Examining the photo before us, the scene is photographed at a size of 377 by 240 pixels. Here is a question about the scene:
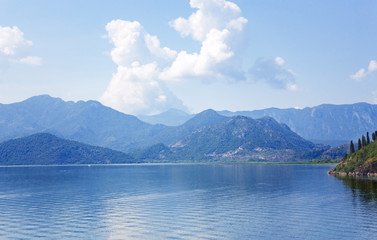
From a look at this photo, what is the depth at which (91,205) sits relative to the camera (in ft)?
338

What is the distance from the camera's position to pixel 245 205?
324ft

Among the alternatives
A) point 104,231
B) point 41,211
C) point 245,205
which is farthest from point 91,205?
point 245,205

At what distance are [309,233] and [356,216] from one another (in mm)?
19463

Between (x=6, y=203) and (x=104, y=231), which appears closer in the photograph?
(x=104, y=231)

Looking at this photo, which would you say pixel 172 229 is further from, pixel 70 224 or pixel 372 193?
pixel 372 193

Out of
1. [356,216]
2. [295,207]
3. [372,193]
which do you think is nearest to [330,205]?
[295,207]

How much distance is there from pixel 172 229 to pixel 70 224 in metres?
21.6

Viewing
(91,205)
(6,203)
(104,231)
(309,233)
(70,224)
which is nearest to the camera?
(309,233)

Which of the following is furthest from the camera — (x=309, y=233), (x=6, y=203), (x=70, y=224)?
(x=6, y=203)

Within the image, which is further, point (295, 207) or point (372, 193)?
point (372, 193)

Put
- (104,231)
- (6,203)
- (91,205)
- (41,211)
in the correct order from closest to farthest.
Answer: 1. (104,231)
2. (41,211)
3. (91,205)
4. (6,203)

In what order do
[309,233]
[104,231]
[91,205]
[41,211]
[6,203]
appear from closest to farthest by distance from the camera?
1. [309,233]
2. [104,231]
3. [41,211]
4. [91,205]
5. [6,203]

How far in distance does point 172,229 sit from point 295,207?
37546mm

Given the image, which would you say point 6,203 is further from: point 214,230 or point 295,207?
Answer: point 295,207
